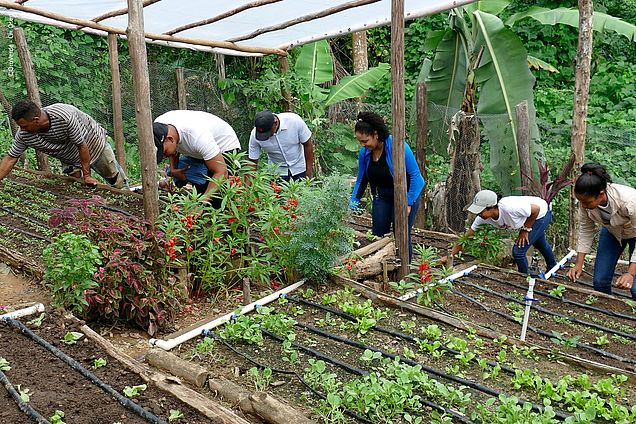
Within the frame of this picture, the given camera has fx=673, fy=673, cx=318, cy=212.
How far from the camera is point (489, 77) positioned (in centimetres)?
855

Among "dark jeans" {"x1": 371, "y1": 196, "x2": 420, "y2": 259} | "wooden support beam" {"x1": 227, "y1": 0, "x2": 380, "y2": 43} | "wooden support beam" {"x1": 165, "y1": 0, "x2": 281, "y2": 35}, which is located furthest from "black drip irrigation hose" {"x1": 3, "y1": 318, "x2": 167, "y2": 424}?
"wooden support beam" {"x1": 227, "y1": 0, "x2": 380, "y2": 43}

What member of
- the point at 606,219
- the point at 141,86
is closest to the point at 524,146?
the point at 606,219

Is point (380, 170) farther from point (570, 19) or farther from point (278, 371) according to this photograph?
point (570, 19)

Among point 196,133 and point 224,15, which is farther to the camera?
point 224,15

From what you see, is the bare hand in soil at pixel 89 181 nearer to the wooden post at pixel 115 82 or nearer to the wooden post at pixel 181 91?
the wooden post at pixel 115 82

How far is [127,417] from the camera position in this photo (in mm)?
3525

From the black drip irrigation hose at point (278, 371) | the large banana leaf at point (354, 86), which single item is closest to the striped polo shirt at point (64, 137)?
the black drip irrigation hose at point (278, 371)

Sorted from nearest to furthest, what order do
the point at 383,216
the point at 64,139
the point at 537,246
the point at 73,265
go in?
1. the point at 73,265
2. the point at 383,216
3. the point at 537,246
4. the point at 64,139

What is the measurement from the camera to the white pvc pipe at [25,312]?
4.54 m

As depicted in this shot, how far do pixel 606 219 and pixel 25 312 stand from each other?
15.5ft

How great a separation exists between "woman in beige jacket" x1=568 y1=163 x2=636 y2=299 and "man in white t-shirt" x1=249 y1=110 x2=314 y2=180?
114 inches

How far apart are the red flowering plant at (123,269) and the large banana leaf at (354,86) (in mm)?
5965

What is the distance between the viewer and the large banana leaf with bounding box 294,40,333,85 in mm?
10922

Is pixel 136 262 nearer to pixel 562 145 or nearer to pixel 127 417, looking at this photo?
pixel 127 417
